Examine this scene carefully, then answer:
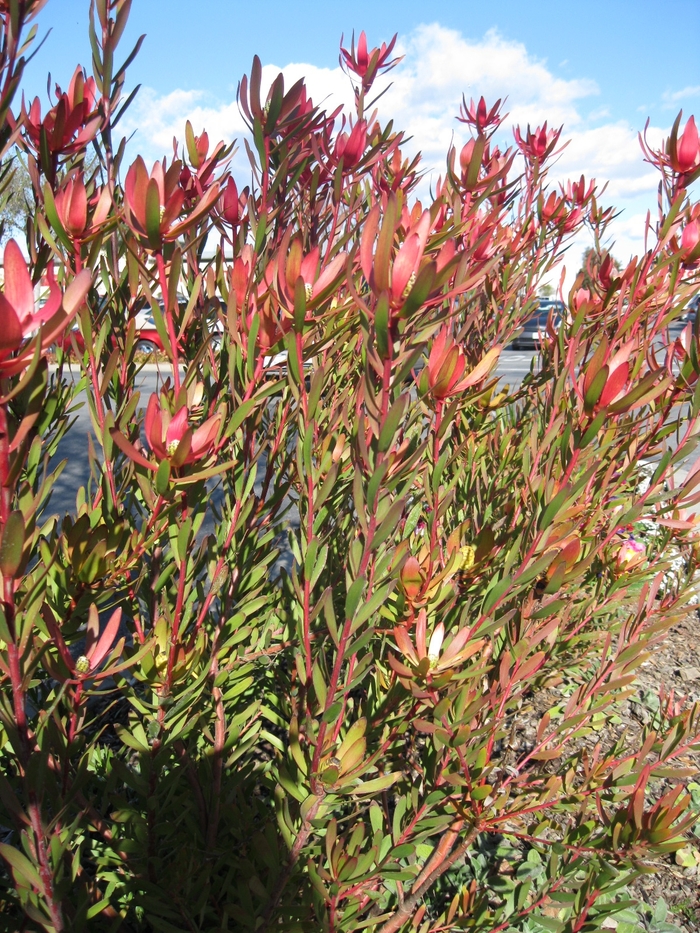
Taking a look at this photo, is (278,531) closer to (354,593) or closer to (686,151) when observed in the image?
(354,593)

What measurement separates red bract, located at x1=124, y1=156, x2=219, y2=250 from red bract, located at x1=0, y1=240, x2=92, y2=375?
21 cm

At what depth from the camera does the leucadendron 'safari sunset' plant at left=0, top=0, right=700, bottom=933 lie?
740 millimetres

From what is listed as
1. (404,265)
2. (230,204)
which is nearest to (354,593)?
(404,265)

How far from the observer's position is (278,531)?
1227mm

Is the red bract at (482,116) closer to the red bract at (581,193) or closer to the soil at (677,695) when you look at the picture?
the red bract at (581,193)

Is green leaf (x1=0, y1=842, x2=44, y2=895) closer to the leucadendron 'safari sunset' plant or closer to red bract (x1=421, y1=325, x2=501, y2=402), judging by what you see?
the leucadendron 'safari sunset' plant

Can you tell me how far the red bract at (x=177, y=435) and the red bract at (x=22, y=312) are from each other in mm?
185

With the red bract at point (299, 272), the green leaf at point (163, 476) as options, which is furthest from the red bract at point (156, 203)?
the green leaf at point (163, 476)

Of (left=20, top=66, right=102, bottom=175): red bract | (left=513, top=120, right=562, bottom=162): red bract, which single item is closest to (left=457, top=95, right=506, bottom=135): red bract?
(left=513, top=120, right=562, bottom=162): red bract

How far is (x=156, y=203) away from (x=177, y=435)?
0.28 metres

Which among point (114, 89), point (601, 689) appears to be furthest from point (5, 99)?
point (601, 689)

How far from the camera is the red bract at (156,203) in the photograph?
75 centimetres

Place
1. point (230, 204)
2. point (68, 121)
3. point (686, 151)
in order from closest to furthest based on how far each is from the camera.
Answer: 1. point (68, 121)
2. point (230, 204)
3. point (686, 151)

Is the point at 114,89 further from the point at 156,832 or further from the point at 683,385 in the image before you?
the point at 156,832
